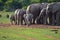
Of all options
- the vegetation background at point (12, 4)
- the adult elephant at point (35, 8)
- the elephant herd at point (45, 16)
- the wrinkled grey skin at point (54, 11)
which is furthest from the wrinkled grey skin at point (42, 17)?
the vegetation background at point (12, 4)

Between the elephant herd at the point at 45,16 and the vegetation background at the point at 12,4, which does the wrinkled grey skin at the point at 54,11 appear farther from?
the vegetation background at the point at 12,4

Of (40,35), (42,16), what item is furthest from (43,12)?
(40,35)

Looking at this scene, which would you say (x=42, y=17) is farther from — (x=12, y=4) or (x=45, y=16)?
(x=12, y=4)

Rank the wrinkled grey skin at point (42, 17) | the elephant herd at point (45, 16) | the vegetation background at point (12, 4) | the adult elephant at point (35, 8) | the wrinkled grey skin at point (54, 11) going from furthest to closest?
the vegetation background at point (12, 4) < the adult elephant at point (35, 8) < the wrinkled grey skin at point (42, 17) < the wrinkled grey skin at point (54, 11) < the elephant herd at point (45, 16)

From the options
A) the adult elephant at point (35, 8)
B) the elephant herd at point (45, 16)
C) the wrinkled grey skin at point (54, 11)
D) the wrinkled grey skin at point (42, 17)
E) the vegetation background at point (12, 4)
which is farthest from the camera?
the vegetation background at point (12, 4)

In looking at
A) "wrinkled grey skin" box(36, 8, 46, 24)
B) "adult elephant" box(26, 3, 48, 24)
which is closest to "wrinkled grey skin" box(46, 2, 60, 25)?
"wrinkled grey skin" box(36, 8, 46, 24)

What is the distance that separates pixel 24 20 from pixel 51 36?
1166cm

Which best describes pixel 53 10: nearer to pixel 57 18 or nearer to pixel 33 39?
pixel 57 18

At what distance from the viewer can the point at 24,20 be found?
34500 mm

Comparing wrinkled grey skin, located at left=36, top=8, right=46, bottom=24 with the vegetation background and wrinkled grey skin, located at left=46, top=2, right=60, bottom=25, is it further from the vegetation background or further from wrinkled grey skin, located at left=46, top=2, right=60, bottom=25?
the vegetation background

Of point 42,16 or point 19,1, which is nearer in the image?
point 42,16

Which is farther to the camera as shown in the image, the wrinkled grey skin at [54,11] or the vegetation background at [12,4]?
the vegetation background at [12,4]

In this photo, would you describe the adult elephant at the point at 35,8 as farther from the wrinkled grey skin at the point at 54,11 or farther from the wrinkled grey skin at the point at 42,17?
the wrinkled grey skin at the point at 54,11

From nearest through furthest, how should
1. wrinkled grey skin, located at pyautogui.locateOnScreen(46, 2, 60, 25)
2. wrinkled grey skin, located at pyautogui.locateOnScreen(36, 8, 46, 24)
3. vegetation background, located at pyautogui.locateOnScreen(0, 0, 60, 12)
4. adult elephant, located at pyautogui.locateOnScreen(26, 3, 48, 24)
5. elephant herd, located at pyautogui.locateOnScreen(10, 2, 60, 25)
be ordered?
1. elephant herd, located at pyautogui.locateOnScreen(10, 2, 60, 25)
2. wrinkled grey skin, located at pyautogui.locateOnScreen(46, 2, 60, 25)
3. wrinkled grey skin, located at pyautogui.locateOnScreen(36, 8, 46, 24)
4. adult elephant, located at pyautogui.locateOnScreen(26, 3, 48, 24)
5. vegetation background, located at pyautogui.locateOnScreen(0, 0, 60, 12)
